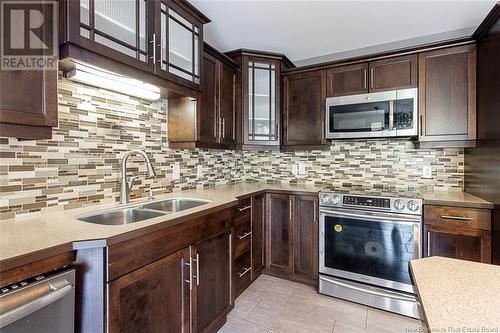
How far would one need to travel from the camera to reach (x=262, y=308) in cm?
214

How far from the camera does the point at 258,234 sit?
8.53ft

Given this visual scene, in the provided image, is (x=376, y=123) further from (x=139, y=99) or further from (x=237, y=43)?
(x=139, y=99)

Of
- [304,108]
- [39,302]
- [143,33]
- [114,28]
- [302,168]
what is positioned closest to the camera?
[39,302]

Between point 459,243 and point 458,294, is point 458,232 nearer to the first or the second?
point 459,243

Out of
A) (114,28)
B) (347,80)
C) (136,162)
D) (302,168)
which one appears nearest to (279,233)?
(302,168)

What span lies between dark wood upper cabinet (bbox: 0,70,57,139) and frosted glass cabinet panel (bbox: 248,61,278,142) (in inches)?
74.7

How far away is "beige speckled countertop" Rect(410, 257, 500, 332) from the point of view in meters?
0.55

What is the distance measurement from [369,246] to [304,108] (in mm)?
1538

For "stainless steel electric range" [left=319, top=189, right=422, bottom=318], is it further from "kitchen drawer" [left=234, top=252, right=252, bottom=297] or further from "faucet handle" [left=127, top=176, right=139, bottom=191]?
"faucet handle" [left=127, top=176, right=139, bottom=191]

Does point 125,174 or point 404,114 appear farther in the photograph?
point 404,114

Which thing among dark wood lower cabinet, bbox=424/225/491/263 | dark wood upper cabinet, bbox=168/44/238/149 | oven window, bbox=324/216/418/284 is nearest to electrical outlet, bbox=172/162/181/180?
dark wood upper cabinet, bbox=168/44/238/149

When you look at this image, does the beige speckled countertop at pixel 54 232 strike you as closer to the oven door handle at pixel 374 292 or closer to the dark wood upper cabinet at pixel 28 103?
the dark wood upper cabinet at pixel 28 103

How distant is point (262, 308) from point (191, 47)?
222cm

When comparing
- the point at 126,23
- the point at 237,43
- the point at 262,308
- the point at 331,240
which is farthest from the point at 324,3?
the point at 262,308
